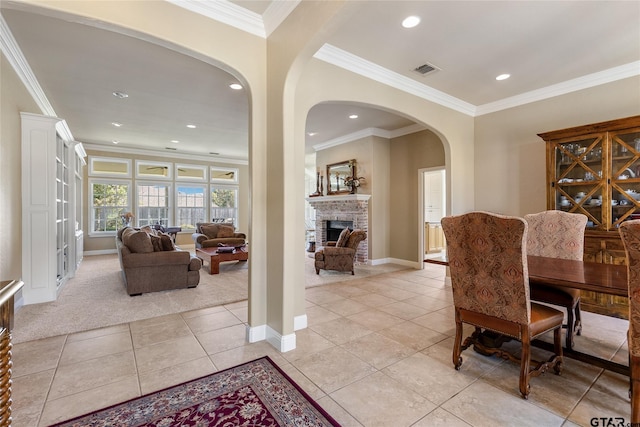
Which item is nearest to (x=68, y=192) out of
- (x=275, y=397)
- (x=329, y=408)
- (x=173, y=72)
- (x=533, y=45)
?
(x=173, y=72)

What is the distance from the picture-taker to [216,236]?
7781 mm

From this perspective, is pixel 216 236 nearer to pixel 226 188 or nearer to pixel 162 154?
pixel 226 188

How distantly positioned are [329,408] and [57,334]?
2914mm

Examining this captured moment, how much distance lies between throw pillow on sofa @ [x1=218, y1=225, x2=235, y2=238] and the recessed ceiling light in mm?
6260

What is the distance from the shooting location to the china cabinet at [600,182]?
3.44 m

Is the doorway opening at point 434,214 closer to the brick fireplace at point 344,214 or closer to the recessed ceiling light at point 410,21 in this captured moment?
the brick fireplace at point 344,214

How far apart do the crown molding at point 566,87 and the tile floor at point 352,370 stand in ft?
9.86

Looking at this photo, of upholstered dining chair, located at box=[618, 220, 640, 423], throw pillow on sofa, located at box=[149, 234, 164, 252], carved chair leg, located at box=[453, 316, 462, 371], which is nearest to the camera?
upholstered dining chair, located at box=[618, 220, 640, 423]

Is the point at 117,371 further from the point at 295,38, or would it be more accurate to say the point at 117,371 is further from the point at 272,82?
the point at 295,38

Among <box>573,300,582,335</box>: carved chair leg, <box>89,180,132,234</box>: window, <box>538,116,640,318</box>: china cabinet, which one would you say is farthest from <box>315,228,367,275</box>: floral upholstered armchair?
<box>89,180,132,234</box>: window

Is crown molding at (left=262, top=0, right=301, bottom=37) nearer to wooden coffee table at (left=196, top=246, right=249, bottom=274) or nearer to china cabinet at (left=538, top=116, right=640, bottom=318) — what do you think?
china cabinet at (left=538, top=116, right=640, bottom=318)

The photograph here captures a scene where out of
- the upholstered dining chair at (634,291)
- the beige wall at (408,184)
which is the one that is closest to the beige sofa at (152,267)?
the beige wall at (408,184)

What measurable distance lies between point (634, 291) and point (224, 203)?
1007 cm

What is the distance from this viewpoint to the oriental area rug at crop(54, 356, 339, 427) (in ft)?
5.76
